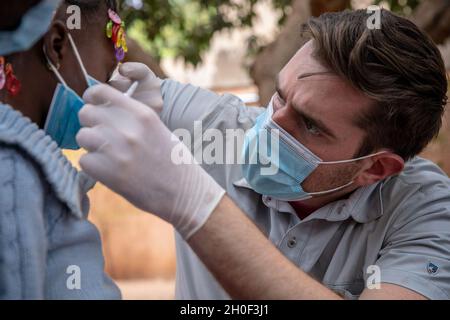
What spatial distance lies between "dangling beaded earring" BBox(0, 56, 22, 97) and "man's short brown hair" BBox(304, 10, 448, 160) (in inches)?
41.0

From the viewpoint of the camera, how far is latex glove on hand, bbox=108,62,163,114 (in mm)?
1864

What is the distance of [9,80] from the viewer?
1.38m

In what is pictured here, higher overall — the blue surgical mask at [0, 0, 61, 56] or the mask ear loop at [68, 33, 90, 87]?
the blue surgical mask at [0, 0, 61, 56]

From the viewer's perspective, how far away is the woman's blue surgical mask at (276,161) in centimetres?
217

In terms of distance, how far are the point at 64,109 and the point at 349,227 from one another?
1.13 meters

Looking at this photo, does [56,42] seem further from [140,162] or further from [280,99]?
[280,99]

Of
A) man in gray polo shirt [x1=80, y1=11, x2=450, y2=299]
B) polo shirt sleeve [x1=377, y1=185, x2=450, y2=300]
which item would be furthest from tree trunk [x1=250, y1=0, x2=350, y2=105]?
polo shirt sleeve [x1=377, y1=185, x2=450, y2=300]

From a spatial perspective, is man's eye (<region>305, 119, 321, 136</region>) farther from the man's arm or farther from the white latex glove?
the white latex glove

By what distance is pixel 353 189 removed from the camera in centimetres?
232

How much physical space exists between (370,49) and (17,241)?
4.20ft

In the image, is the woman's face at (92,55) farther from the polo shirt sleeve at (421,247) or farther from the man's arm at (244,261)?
the polo shirt sleeve at (421,247)

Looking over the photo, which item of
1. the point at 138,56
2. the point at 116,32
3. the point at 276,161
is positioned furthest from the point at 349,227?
the point at 138,56

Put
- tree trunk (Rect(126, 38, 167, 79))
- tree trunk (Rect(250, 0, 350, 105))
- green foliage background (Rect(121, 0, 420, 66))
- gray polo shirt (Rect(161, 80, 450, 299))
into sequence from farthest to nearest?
1. green foliage background (Rect(121, 0, 420, 66))
2. tree trunk (Rect(250, 0, 350, 105))
3. tree trunk (Rect(126, 38, 167, 79))
4. gray polo shirt (Rect(161, 80, 450, 299))

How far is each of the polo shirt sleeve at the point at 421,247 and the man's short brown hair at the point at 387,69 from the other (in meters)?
0.24
